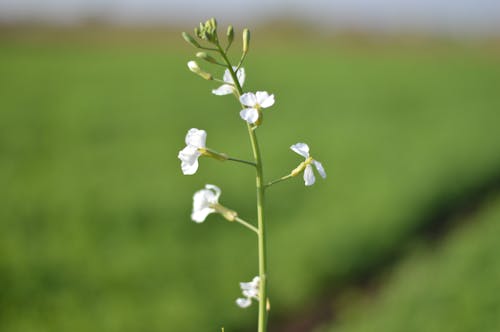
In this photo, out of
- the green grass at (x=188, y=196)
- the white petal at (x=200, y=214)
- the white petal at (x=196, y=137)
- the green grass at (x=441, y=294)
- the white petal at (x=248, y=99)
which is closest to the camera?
the white petal at (x=248, y=99)

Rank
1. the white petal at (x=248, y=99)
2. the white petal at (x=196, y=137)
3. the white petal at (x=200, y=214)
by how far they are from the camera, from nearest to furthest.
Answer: the white petal at (x=248, y=99), the white petal at (x=196, y=137), the white petal at (x=200, y=214)

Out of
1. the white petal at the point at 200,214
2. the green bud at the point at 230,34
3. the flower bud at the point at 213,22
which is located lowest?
the white petal at the point at 200,214

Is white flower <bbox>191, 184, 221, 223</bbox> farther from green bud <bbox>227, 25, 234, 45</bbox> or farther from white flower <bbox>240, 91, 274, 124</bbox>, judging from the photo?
green bud <bbox>227, 25, 234, 45</bbox>

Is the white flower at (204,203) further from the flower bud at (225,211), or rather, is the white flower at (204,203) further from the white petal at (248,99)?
the white petal at (248,99)

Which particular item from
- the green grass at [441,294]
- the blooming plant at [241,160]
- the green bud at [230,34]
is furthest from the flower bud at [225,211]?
the green grass at [441,294]

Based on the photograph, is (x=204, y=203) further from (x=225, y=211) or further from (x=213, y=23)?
(x=213, y=23)

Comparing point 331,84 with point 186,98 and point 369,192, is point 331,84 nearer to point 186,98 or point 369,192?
point 186,98

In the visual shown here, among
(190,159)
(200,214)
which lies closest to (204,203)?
(200,214)

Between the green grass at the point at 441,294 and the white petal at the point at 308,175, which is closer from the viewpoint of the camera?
the white petal at the point at 308,175
